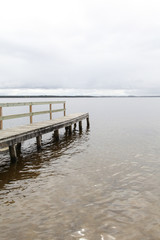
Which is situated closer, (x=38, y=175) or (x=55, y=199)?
(x=55, y=199)

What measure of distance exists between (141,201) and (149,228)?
3.65 ft

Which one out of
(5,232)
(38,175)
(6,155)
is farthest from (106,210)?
(6,155)

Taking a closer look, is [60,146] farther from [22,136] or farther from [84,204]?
[84,204]

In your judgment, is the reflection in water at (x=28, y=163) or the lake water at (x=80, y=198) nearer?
the lake water at (x=80, y=198)

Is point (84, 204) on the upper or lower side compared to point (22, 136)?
lower

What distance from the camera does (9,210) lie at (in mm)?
4660

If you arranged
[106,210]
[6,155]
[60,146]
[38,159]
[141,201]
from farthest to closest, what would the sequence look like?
[60,146]
[6,155]
[38,159]
[141,201]
[106,210]

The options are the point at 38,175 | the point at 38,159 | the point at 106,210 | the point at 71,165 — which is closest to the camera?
the point at 106,210

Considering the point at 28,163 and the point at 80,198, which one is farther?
the point at 28,163

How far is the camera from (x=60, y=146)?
11.6 metres

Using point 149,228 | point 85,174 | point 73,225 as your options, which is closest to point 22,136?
point 85,174

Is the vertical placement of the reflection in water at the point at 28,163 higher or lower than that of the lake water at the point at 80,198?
lower

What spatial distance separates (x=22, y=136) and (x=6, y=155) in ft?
6.99

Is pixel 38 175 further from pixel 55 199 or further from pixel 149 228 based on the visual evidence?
pixel 149 228
